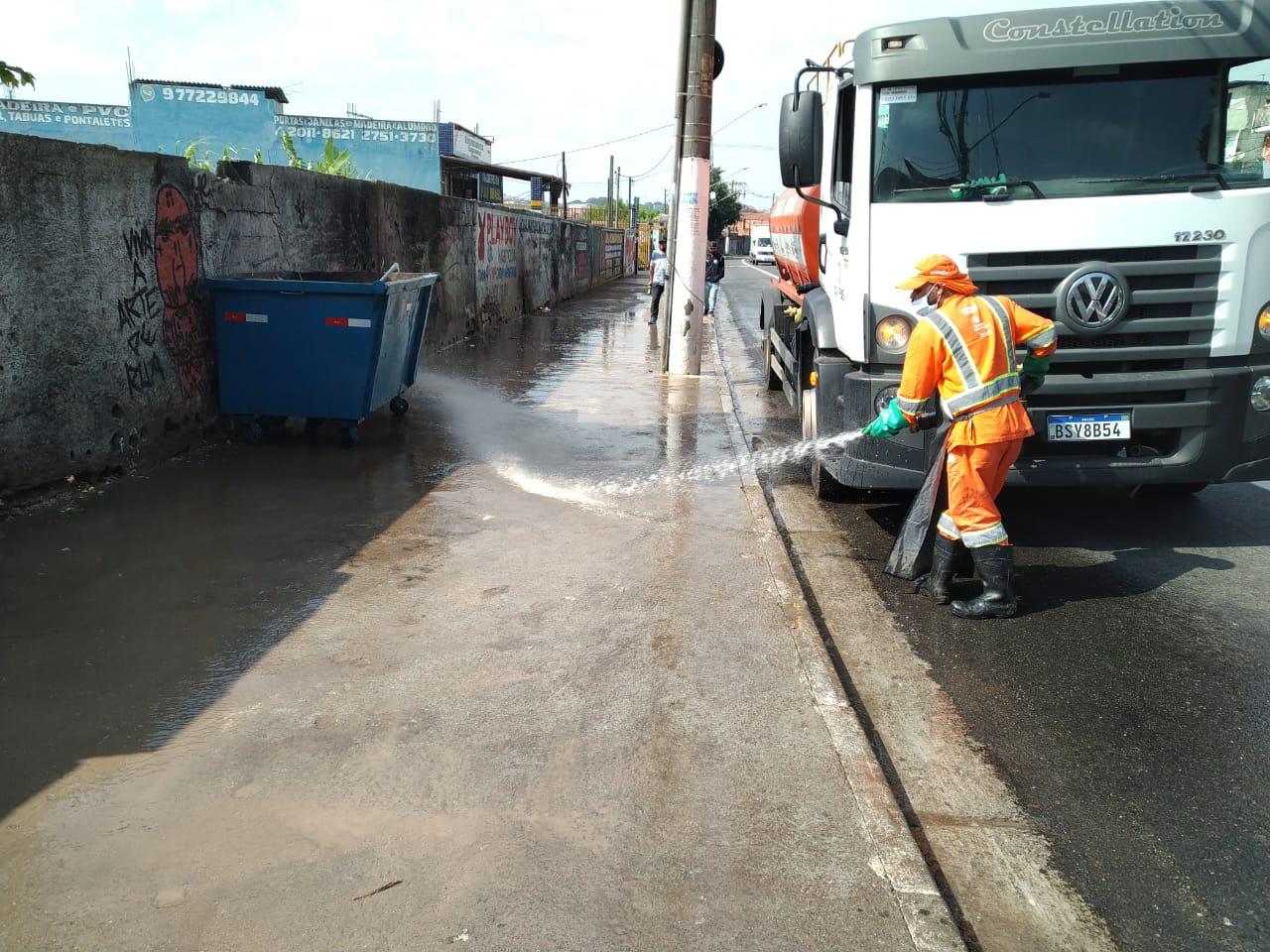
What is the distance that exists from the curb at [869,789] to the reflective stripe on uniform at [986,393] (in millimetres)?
1216

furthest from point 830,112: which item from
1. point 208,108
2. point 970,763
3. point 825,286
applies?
point 208,108

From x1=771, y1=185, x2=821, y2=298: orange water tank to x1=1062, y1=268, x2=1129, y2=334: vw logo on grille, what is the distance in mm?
1955

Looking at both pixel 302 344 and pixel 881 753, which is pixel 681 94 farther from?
pixel 881 753

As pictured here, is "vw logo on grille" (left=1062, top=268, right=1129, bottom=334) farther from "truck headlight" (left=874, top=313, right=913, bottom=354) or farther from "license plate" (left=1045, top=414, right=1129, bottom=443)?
"truck headlight" (left=874, top=313, right=913, bottom=354)

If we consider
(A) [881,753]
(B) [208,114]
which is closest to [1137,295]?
(A) [881,753]

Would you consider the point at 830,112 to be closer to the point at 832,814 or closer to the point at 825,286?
the point at 825,286

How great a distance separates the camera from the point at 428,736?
11.8 ft

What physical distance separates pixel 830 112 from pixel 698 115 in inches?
190

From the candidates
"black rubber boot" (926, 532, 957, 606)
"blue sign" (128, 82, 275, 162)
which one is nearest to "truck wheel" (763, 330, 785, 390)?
"black rubber boot" (926, 532, 957, 606)

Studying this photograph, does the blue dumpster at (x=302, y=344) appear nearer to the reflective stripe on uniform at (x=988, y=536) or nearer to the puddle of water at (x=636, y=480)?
the puddle of water at (x=636, y=480)

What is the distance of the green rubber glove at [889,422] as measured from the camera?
499cm

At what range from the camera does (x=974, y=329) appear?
15.4 ft

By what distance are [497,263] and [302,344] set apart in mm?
10490

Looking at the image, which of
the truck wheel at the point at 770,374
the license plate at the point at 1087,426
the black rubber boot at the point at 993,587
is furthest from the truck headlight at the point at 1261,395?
the truck wheel at the point at 770,374
